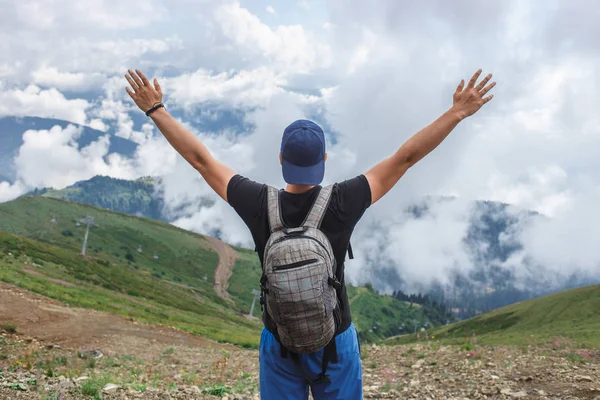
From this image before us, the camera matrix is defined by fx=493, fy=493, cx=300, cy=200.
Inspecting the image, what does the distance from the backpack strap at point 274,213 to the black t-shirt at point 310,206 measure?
5 cm

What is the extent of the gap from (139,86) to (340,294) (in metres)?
2.84

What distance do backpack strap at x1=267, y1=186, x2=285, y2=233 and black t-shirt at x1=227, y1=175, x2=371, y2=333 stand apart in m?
0.05

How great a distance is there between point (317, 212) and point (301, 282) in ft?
1.92

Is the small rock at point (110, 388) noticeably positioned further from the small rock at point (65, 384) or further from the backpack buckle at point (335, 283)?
the backpack buckle at point (335, 283)

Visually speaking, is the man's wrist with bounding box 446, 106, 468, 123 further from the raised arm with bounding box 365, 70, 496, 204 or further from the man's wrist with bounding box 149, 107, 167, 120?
the man's wrist with bounding box 149, 107, 167, 120

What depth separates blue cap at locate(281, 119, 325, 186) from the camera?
4.07 metres

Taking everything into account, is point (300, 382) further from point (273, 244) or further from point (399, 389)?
point (399, 389)

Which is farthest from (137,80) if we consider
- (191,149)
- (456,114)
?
(456,114)

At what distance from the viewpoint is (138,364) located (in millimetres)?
17531

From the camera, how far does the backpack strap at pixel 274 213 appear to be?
3.98 m

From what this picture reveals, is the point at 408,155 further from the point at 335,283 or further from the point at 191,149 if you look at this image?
the point at 191,149

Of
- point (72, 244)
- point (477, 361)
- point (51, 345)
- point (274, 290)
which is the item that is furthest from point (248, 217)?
point (72, 244)

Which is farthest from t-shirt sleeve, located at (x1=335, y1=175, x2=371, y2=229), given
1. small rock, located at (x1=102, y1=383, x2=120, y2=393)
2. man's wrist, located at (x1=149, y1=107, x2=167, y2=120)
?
small rock, located at (x1=102, y1=383, x2=120, y2=393)

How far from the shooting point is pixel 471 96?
462 cm
